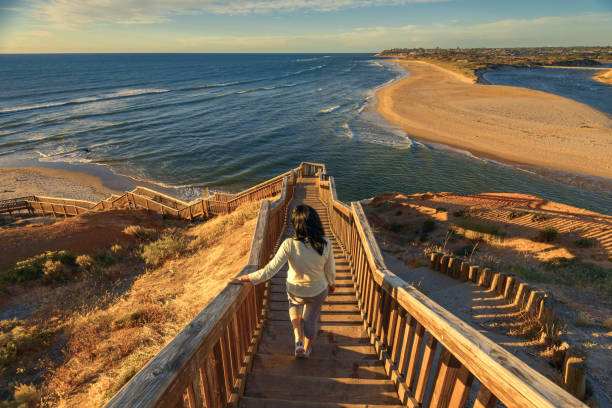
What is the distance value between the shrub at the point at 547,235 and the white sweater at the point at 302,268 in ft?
37.5

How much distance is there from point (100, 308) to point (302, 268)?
6624mm

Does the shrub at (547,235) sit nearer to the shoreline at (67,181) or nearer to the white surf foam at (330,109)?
the shoreline at (67,181)

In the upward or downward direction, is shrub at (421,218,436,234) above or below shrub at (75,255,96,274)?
below

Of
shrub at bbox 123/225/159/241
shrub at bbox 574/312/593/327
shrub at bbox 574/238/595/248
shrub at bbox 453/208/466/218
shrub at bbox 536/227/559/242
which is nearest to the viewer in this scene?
shrub at bbox 574/312/593/327

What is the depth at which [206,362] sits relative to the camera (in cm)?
209

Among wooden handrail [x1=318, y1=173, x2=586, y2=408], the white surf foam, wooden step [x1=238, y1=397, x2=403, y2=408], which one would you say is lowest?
wooden step [x1=238, y1=397, x2=403, y2=408]

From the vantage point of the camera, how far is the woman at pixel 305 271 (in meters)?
2.76

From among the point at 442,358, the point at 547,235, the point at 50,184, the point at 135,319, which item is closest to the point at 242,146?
the point at 50,184

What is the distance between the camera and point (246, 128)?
1448 inches

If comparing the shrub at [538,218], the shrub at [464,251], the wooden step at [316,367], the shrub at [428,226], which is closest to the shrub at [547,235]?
the shrub at [538,218]

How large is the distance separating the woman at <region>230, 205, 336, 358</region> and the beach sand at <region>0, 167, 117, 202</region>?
24530 millimetres

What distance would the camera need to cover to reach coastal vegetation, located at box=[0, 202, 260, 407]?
4.56 m

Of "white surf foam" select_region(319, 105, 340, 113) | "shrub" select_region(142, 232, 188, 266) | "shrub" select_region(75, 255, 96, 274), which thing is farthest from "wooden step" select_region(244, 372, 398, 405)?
"white surf foam" select_region(319, 105, 340, 113)

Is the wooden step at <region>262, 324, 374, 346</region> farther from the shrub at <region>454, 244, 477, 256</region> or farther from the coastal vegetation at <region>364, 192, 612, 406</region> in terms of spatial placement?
the shrub at <region>454, 244, 477, 256</region>
